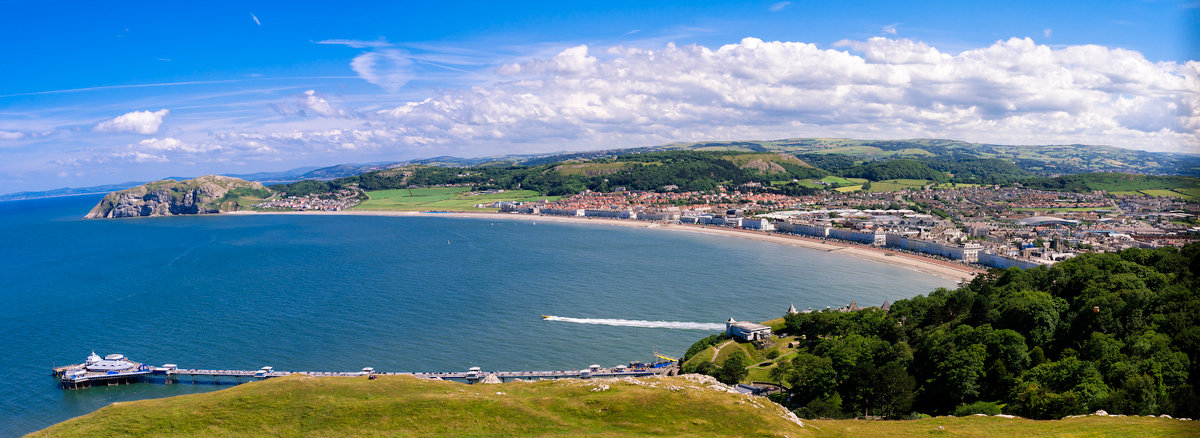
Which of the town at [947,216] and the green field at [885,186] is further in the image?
the green field at [885,186]

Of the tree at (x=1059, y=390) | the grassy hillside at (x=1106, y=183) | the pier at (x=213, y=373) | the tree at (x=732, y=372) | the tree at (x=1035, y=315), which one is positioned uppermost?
the grassy hillside at (x=1106, y=183)

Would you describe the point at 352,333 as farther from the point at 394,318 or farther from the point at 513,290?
the point at 513,290

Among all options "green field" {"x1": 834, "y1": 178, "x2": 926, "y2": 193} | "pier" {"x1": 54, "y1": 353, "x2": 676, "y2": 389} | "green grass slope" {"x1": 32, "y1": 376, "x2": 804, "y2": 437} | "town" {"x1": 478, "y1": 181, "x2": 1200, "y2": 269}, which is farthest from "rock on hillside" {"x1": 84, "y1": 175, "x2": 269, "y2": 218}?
"green grass slope" {"x1": 32, "y1": 376, "x2": 804, "y2": 437}

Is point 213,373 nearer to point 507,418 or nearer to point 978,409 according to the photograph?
point 507,418

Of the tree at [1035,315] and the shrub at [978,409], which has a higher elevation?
the tree at [1035,315]

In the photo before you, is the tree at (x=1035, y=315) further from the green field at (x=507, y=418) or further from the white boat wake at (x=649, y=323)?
the white boat wake at (x=649, y=323)

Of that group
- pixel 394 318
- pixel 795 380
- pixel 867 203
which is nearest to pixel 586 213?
pixel 867 203

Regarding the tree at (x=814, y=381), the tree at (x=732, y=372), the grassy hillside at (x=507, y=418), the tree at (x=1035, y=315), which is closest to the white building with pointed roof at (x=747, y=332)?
the tree at (x=732, y=372)
